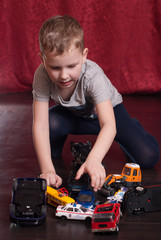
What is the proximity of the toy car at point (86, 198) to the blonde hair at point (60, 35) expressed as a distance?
0.39 meters

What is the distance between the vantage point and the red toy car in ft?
→ 3.29

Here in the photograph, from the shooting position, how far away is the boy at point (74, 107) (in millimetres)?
1118

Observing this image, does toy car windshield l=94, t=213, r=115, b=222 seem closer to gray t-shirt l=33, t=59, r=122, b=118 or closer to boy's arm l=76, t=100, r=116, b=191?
boy's arm l=76, t=100, r=116, b=191

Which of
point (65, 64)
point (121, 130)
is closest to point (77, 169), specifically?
point (121, 130)

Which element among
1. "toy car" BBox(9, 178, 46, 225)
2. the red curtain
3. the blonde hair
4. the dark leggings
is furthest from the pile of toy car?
the red curtain

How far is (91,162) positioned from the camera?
1137 mm

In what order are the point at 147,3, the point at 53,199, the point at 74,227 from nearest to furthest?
the point at 74,227 → the point at 53,199 → the point at 147,3

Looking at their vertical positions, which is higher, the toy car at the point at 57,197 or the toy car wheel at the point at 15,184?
the toy car wheel at the point at 15,184

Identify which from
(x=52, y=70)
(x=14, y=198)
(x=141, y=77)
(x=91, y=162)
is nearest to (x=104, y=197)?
(x=91, y=162)

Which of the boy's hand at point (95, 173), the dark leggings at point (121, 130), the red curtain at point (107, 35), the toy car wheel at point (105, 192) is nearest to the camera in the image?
the boy's hand at point (95, 173)

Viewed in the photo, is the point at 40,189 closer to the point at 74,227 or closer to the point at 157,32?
the point at 74,227

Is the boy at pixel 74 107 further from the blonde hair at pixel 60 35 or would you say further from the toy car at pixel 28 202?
the toy car at pixel 28 202

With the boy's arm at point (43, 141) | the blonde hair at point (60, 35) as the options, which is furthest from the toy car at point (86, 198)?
the blonde hair at point (60, 35)

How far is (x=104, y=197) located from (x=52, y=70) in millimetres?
400
